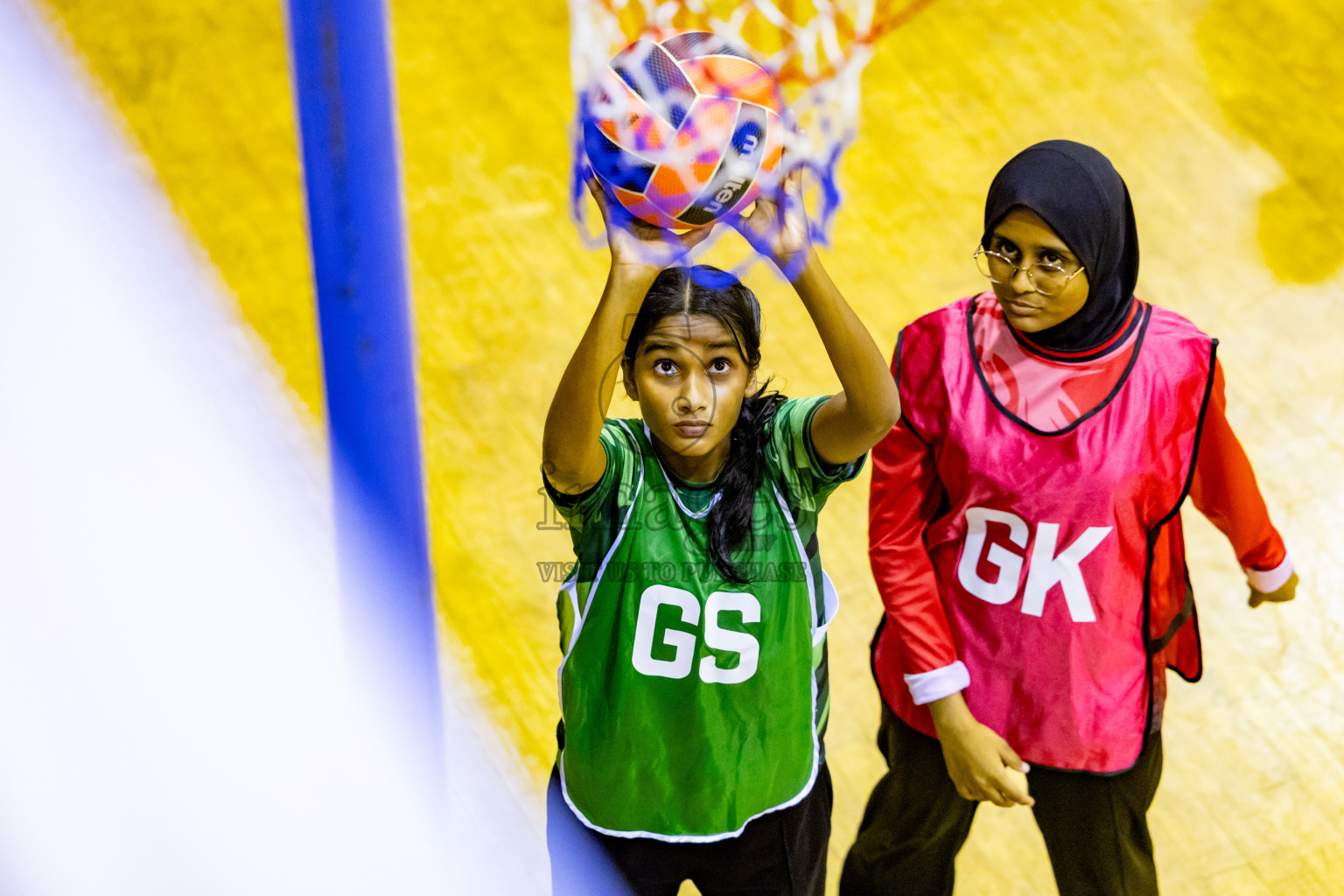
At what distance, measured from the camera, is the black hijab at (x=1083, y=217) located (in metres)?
1.68

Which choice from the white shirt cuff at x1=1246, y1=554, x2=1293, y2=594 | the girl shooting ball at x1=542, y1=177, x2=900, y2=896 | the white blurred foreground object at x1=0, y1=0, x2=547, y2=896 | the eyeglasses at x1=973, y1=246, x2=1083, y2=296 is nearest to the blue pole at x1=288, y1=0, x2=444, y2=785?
the white blurred foreground object at x1=0, y1=0, x2=547, y2=896

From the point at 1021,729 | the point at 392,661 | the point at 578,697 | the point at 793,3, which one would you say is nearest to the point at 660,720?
the point at 578,697

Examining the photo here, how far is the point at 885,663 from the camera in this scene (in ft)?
6.56

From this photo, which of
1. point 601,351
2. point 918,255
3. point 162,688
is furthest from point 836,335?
point 918,255

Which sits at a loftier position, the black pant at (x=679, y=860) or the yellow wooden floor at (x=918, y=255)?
the black pant at (x=679, y=860)

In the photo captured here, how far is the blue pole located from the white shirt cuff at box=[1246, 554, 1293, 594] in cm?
128

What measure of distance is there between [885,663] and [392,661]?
0.77 metres

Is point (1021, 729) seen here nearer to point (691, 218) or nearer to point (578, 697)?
point (578, 697)

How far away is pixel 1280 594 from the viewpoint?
6.51 feet

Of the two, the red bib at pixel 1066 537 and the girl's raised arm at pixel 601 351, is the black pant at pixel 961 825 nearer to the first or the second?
the red bib at pixel 1066 537

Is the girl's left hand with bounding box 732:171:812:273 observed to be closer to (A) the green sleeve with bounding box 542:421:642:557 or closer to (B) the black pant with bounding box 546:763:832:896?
(A) the green sleeve with bounding box 542:421:642:557

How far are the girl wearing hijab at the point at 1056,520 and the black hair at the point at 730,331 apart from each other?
0.26 meters

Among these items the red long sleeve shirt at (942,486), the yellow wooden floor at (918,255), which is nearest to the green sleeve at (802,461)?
the red long sleeve shirt at (942,486)

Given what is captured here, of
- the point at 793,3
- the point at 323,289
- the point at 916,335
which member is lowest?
the point at 916,335
